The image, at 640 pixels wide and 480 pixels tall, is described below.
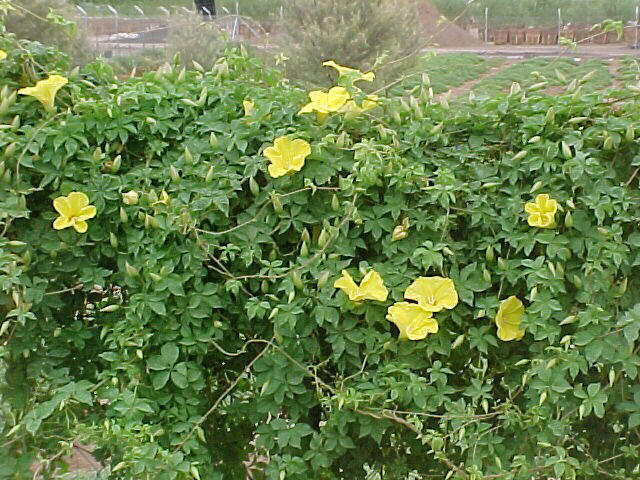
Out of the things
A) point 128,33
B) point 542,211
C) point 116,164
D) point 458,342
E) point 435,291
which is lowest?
point 128,33

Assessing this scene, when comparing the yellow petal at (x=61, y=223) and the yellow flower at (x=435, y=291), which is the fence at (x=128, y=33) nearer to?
the yellow petal at (x=61, y=223)

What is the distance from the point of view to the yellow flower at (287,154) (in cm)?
163

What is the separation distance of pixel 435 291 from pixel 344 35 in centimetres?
920

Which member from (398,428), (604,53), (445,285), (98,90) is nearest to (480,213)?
(445,285)

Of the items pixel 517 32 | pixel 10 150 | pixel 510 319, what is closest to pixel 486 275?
pixel 510 319

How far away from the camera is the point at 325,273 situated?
1.61m

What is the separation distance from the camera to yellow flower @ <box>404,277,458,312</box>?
1.59 metres

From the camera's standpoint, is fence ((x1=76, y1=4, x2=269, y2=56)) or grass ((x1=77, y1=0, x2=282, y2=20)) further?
grass ((x1=77, y1=0, x2=282, y2=20))

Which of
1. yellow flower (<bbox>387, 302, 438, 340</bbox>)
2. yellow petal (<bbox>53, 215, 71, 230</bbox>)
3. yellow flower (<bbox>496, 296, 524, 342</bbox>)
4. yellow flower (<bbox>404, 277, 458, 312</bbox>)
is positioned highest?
yellow petal (<bbox>53, 215, 71, 230</bbox>)

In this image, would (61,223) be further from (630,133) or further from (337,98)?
(630,133)

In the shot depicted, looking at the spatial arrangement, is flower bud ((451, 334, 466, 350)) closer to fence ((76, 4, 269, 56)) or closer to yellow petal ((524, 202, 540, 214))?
yellow petal ((524, 202, 540, 214))

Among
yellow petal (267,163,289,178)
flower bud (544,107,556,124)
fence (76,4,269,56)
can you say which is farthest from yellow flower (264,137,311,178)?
fence (76,4,269,56)

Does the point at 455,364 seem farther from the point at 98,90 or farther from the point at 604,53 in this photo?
the point at 604,53

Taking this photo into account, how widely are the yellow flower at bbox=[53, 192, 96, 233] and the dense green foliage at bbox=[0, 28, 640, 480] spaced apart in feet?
0.10
